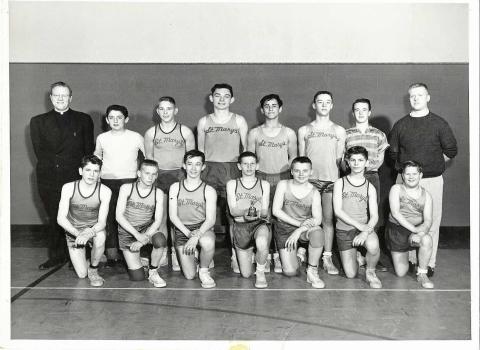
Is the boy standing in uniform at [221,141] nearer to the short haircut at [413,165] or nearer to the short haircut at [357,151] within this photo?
the short haircut at [357,151]

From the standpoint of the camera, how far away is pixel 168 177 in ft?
14.6

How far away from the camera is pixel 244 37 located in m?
5.20

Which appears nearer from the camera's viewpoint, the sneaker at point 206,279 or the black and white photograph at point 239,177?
the black and white photograph at point 239,177

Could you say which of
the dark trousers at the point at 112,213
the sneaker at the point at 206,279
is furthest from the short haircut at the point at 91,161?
the sneaker at the point at 206,279

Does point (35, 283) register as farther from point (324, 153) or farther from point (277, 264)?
point (324, 153)

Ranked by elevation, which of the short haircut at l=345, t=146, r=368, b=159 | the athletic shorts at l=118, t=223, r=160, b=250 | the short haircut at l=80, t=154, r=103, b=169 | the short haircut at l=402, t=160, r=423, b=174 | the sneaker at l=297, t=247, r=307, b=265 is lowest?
the sneaker at l=297, t=247, r=307, b=265


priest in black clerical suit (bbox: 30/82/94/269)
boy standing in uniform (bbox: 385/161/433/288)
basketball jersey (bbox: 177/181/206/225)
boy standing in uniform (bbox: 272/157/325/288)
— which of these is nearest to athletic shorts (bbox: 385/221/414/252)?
boy standing in uniform (bbox: 385/161/433/288)

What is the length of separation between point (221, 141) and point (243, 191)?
54cm

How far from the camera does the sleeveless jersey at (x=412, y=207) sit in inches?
163

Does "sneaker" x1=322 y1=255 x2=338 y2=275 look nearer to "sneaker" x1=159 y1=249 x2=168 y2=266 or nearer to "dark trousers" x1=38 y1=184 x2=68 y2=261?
"sneaker" x1=159 y1=249 x2=168 y2=266

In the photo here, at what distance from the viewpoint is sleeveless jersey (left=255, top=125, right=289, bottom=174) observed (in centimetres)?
441

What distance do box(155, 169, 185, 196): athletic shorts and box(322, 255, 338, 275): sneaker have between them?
1344 millimetres

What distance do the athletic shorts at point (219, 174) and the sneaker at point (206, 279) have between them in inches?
31.1

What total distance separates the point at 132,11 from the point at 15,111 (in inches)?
61.5
